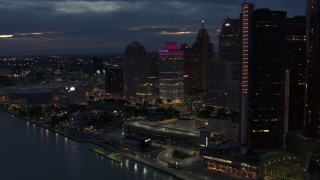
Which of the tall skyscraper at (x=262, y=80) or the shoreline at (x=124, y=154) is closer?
the shoreline at (x=124, y=154)

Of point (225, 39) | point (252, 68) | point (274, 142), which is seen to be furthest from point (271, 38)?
point (225, 39)

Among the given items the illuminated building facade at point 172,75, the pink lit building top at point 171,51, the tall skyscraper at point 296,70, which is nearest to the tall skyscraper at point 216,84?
the illuminated building facade at point 172,75

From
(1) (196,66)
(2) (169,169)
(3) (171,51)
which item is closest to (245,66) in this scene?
(2) (169,169)

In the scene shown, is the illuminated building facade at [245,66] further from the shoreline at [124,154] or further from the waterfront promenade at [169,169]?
the shoreline at [124,154]

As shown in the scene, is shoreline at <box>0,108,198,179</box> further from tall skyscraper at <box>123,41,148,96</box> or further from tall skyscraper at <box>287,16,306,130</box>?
tall skyscraper at <box>123,41,148,96</box>

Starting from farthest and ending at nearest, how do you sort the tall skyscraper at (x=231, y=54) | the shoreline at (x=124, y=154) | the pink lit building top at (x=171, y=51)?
the pink lit building top at (x=171, y=51) → the tall skyscraper at (x=231, y=54) → the shoreline at (x=124, y=154)

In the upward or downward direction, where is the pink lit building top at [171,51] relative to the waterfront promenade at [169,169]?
upward

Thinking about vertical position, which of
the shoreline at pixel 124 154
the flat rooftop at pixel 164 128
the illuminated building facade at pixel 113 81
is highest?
the illuminated building facade at pixel 113 81
